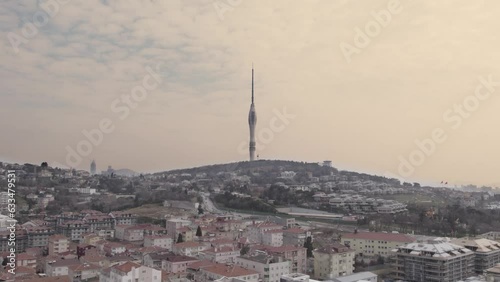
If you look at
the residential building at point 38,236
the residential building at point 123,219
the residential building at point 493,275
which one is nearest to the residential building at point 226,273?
the residential building at point 493,275

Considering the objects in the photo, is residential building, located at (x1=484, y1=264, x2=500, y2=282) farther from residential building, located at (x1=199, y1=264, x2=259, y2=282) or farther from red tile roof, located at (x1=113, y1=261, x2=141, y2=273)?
red tile roof, located at (x1=113, y1=261, x2=141, y2=273)

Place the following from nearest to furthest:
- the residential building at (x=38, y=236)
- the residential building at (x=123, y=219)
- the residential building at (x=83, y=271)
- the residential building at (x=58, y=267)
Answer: the residential building at (x=83, y=271) < the residential building at (x=58, y=267) < the residential building at (x=38, y=236) < the residential building at (x=123, y=219)

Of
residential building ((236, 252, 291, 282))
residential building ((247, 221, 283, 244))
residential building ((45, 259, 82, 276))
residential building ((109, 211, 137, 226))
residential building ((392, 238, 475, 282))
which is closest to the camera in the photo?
residential building ((236, 252, 291, 282))

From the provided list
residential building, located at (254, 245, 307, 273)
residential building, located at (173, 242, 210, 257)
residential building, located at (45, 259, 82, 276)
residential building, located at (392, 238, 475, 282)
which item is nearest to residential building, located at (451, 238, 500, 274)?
residential building, located at (392, 238, 475, 282)

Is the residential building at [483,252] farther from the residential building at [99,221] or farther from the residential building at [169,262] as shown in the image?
the residential building at [99,221]

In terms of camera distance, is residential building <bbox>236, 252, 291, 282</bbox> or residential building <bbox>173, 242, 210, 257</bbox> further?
residential building <bbox>173, 242, 210, 257</bbox>

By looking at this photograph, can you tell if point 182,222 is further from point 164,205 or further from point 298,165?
point 298,165

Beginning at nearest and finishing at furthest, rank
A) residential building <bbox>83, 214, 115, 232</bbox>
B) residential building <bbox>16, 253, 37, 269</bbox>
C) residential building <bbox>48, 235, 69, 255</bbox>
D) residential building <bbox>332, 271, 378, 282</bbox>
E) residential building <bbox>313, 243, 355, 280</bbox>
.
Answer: residential building <bbox>332, 271, 378, 282</bbox> → residential building <bbox>313, 243, 355, 280</bbox> → residential building <bbox>16, 253, 37, 269</bbox> → residential building <bbox>48, 235, 69, 255</bbox> → residential building <bbox>83, 214, 115, 232</bbox>
